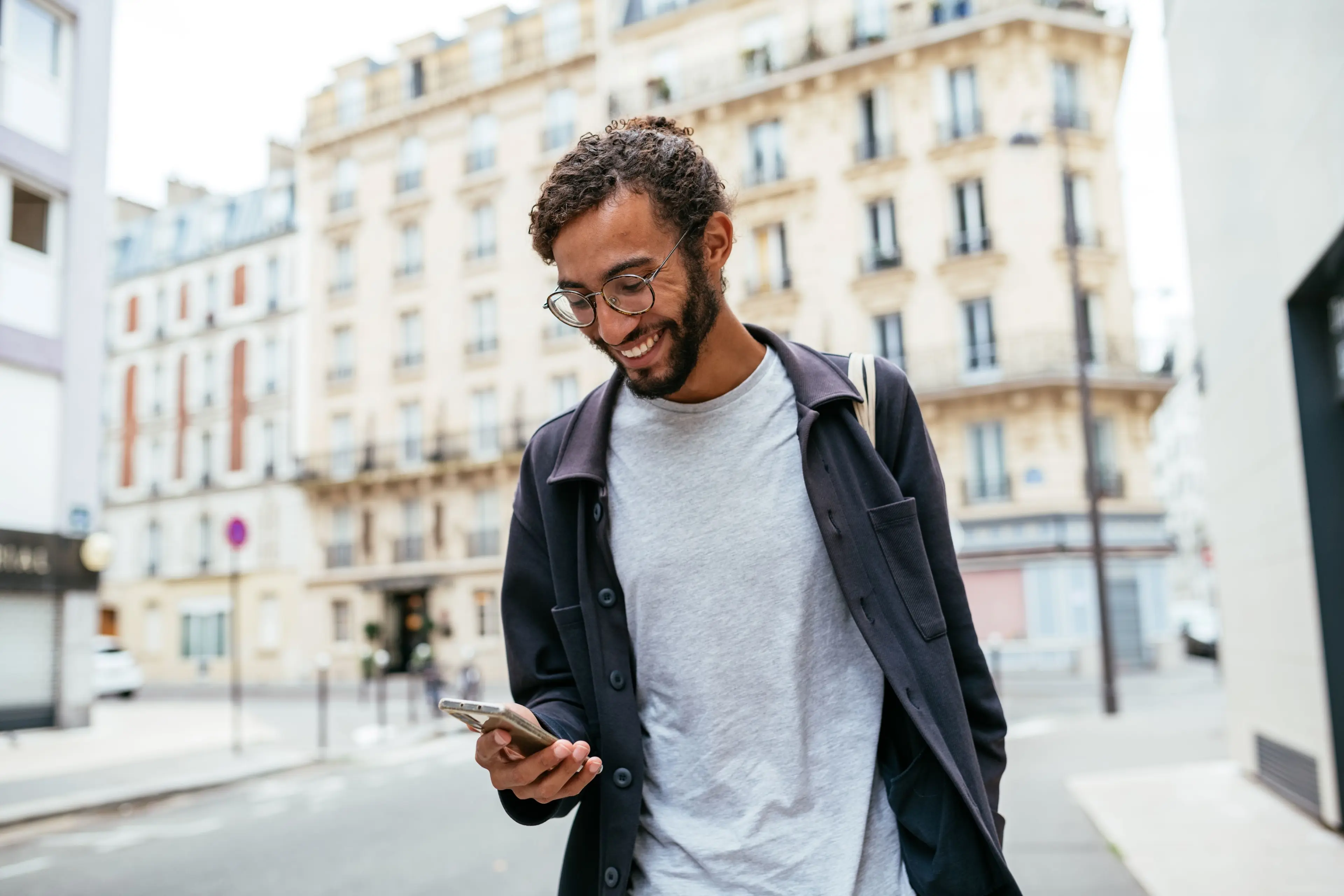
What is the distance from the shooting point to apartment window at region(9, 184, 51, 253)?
1488 centimetres

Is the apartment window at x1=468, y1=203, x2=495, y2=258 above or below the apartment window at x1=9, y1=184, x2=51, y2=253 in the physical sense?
above

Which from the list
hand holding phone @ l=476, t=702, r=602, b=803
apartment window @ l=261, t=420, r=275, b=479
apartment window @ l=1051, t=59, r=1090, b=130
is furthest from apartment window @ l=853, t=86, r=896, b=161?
hand holding phone @ l=476, t=702, r=602, b=803

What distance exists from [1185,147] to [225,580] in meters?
34.1

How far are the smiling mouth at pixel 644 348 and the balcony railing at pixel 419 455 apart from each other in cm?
3000

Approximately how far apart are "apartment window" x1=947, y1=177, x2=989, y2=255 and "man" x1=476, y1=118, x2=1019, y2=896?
26675 millimetres

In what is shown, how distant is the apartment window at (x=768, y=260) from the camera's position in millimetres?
29719

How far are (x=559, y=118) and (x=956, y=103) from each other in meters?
12.2

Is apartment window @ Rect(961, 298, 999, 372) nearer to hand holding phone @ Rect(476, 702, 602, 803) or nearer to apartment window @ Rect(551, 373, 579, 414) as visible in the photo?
apartment window @ Rect(551, 373, 579, 414)

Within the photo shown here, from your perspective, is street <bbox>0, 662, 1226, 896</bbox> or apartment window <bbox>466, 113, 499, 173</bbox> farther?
apartment window <bbox>466, 113, 499, 173</bbox>

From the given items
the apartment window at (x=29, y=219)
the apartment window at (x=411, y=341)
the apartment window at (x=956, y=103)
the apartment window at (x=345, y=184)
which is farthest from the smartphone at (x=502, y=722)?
the apartment window at (x=345, y=184)

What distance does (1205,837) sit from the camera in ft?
22.0

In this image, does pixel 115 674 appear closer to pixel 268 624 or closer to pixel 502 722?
pixel 268 624

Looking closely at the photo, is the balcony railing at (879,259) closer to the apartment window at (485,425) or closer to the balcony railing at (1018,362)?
the balcony railing at (1018,362)

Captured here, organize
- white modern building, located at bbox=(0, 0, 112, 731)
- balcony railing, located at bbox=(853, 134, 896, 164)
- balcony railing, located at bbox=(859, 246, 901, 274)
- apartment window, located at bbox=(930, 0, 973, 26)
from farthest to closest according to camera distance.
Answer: balcony railing, located at bbox=(853, 134, 896, 164) → balcony railing, located at bbox=(859, 246, 901, 274) → apartment window, located at bbox=(930, 0, 973, 26) → white modern building, located at bbox=(0, 0, 112, 731)
